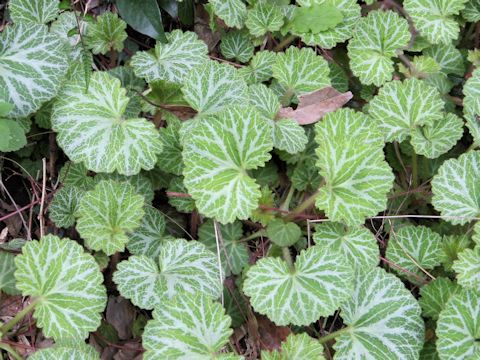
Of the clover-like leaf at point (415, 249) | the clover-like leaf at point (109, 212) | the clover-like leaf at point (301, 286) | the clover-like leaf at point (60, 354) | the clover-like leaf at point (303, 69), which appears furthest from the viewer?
the clover-like leaf at point (303, 69)

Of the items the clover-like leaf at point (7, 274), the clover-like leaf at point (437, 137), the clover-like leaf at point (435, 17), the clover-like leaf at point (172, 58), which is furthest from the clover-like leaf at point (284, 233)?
the clover-like leaf at point (435, 17)

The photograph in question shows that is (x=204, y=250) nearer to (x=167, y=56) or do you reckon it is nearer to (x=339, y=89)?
(x=167, y=56)

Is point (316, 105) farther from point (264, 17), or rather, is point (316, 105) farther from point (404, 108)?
point (264, 17)

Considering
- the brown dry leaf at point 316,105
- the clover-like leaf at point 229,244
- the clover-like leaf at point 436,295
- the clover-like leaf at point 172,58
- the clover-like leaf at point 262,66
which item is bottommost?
the clover-like leaf at point 436,295

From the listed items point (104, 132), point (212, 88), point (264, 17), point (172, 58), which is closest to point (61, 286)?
point (104, 132)

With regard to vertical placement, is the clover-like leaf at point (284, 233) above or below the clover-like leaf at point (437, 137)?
below

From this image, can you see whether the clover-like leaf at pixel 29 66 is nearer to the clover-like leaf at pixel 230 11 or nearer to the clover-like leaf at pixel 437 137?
the clover-like leaf at pixel 230 11
